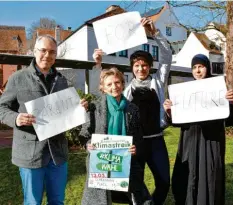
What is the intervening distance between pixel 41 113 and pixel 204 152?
176cm

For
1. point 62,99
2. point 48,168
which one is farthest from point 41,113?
point 48,168

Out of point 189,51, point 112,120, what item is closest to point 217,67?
point 189,51

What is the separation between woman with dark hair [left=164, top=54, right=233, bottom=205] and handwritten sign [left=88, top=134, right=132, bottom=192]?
0.72 m

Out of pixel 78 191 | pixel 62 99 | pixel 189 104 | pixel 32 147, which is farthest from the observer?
pixel 78 191

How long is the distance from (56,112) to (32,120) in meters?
0.31

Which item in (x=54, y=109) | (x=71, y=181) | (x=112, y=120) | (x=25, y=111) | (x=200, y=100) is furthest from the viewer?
(x=71, y=181)


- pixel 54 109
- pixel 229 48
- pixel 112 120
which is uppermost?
pixel 229 48

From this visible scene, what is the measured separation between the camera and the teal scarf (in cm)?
308

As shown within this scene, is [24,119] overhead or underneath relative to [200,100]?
underneath

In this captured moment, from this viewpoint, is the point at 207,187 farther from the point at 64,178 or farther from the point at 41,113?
the point at 41,113

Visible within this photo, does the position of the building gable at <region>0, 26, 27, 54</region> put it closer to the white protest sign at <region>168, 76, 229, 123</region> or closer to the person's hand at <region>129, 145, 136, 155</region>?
the white protest sign at <region>168, 76, 229, 123</region>

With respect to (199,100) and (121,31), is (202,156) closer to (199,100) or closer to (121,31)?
(199,100)

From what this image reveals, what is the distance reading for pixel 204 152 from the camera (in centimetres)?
349

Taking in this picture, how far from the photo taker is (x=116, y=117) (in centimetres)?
308
